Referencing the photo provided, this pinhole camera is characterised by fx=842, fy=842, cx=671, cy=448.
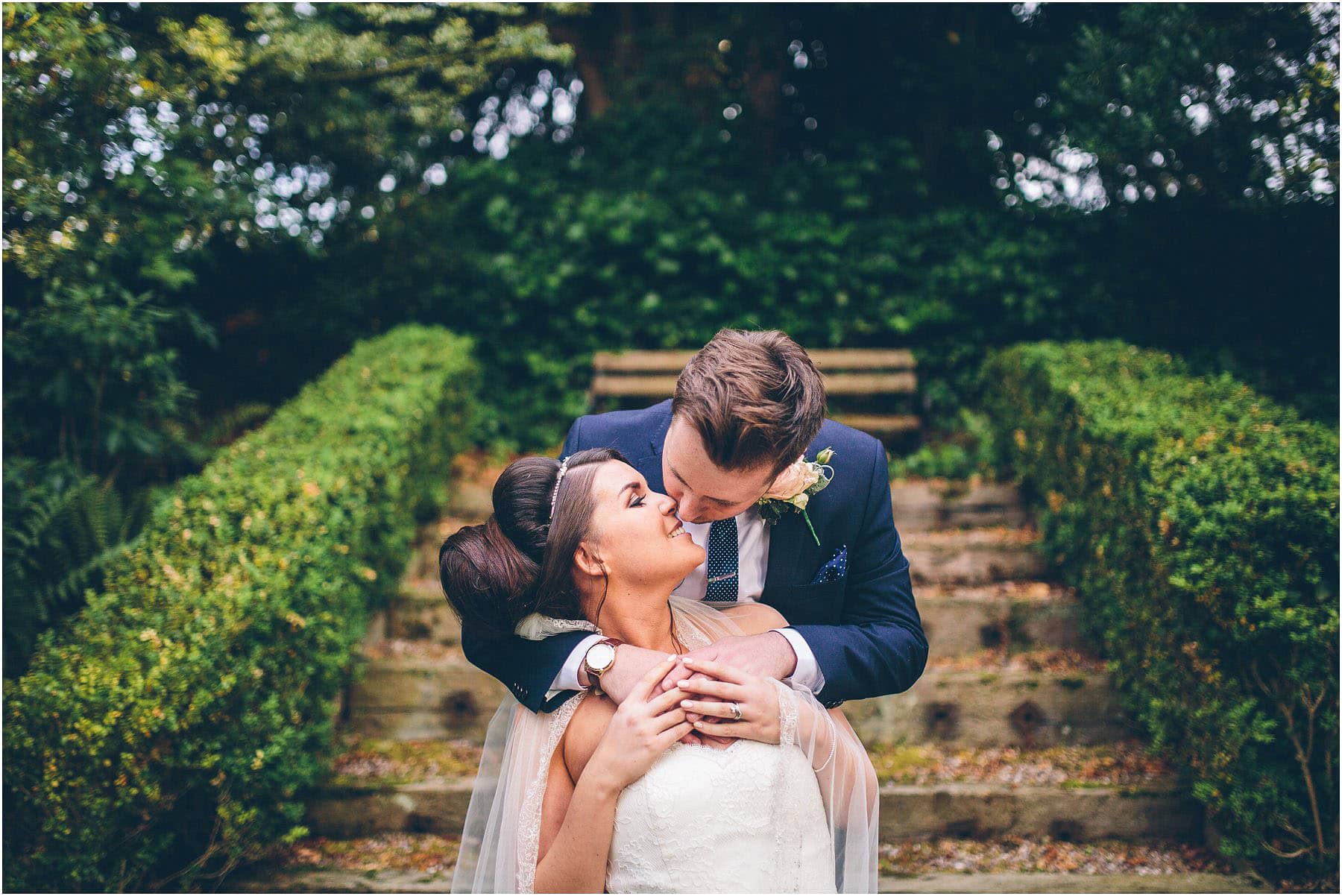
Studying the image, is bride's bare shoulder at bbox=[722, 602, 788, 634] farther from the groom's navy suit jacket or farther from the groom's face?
the groom's face

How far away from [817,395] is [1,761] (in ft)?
9.72

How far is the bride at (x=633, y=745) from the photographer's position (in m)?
2.03

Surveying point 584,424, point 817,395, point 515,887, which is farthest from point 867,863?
point 584,424

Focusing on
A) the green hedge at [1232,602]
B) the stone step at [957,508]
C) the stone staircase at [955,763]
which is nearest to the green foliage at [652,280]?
the stone step at [957,508]

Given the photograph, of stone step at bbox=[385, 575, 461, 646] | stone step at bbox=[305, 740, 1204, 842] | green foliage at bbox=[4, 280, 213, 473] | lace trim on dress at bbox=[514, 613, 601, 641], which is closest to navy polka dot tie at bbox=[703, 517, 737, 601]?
lace trim on dress at bbox=[514, 613, 601, 641]

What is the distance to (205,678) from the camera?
2.97 metres

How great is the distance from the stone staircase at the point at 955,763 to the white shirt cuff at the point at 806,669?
1.49 meters

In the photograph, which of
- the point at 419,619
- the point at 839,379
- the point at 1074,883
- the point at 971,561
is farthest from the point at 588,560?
the point at 839,379

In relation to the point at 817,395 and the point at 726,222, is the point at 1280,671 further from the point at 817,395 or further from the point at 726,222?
the point at 726,222

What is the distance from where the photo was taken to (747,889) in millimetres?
2035

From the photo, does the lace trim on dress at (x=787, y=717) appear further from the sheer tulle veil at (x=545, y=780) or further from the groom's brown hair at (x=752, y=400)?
the groom's brown hair at (x=752, y=400)

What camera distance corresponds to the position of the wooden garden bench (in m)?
6.77

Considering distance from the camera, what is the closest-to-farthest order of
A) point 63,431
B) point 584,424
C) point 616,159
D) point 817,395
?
point 817,395
point 584,424
point 63,431
point 616,159

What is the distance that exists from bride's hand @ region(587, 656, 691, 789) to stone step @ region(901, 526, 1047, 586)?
120 inches
